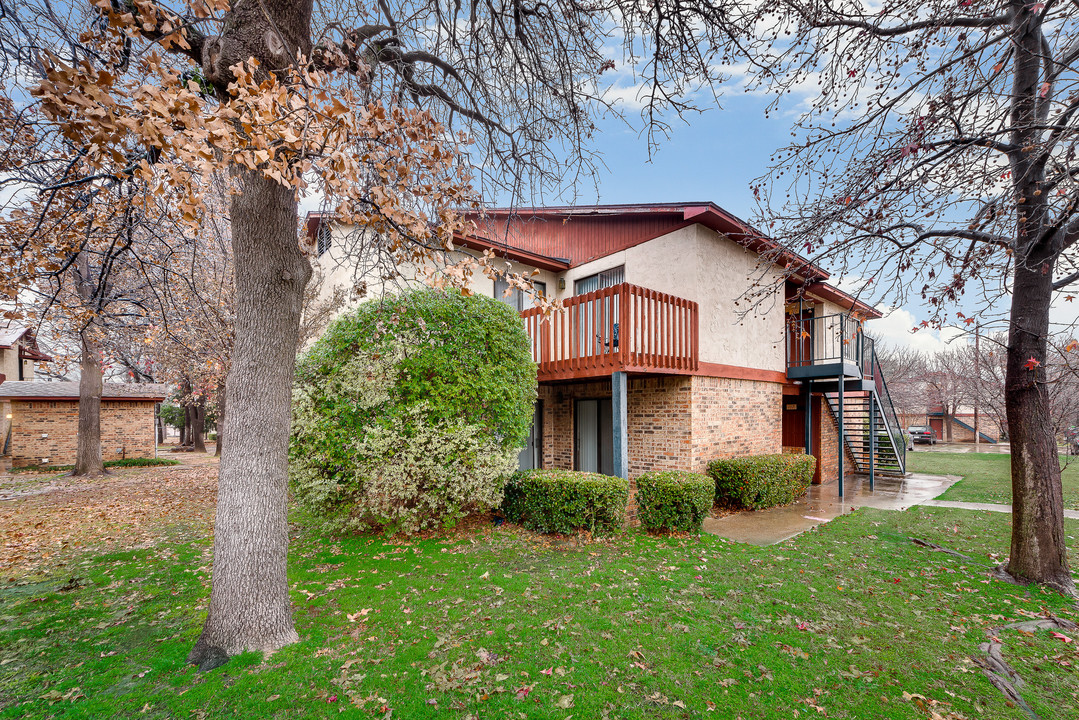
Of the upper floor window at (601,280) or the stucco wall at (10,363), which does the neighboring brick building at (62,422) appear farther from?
the upper floor window at (601,280)

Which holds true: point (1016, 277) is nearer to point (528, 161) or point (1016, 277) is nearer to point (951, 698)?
point (951, 698)

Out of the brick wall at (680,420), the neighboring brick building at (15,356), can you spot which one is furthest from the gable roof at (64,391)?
the brick wall at (680,420)

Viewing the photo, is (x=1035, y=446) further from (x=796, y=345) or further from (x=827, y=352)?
(x=827, y=352)

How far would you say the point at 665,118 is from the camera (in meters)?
4.45

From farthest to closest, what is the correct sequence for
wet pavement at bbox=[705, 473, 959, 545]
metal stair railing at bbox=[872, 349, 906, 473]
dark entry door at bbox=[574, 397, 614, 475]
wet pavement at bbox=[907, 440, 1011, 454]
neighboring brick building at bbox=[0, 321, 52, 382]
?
1. wet pavement at bbox=[907, 440, 1011, 454]
2. neighboring brick building at bbox=[0, 321, 52, 382]
3. metal stair railing at bbox=[872, 349, 906, 473]
4. dark entry door at bbox=[574, 397, 614, 475]
5. wet pavement at bbox=[705, 473, 959, 545]

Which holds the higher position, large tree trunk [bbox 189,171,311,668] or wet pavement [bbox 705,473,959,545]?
large tree trunk [bbox 189,171,311,668]

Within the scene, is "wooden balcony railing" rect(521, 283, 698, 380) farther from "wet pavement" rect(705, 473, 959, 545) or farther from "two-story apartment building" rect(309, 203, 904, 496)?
"wet pavement" rect(705, 473, 959, 545)

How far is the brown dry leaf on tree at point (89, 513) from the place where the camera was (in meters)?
6.66

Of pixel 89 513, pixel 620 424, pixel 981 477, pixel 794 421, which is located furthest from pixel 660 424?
pixel 981 477

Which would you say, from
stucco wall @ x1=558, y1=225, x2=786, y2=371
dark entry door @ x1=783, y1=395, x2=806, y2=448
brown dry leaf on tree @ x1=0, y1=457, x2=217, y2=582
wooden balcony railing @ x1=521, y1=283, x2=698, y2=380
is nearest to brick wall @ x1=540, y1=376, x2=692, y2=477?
wooden balcony railing @ x1=521, y1=283, x2=698, y2=380

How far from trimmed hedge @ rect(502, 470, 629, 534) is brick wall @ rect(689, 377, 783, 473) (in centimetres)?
271

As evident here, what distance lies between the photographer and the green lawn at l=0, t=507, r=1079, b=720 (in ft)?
10.2

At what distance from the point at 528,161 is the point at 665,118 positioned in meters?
1.81

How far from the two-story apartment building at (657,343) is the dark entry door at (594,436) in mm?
27
